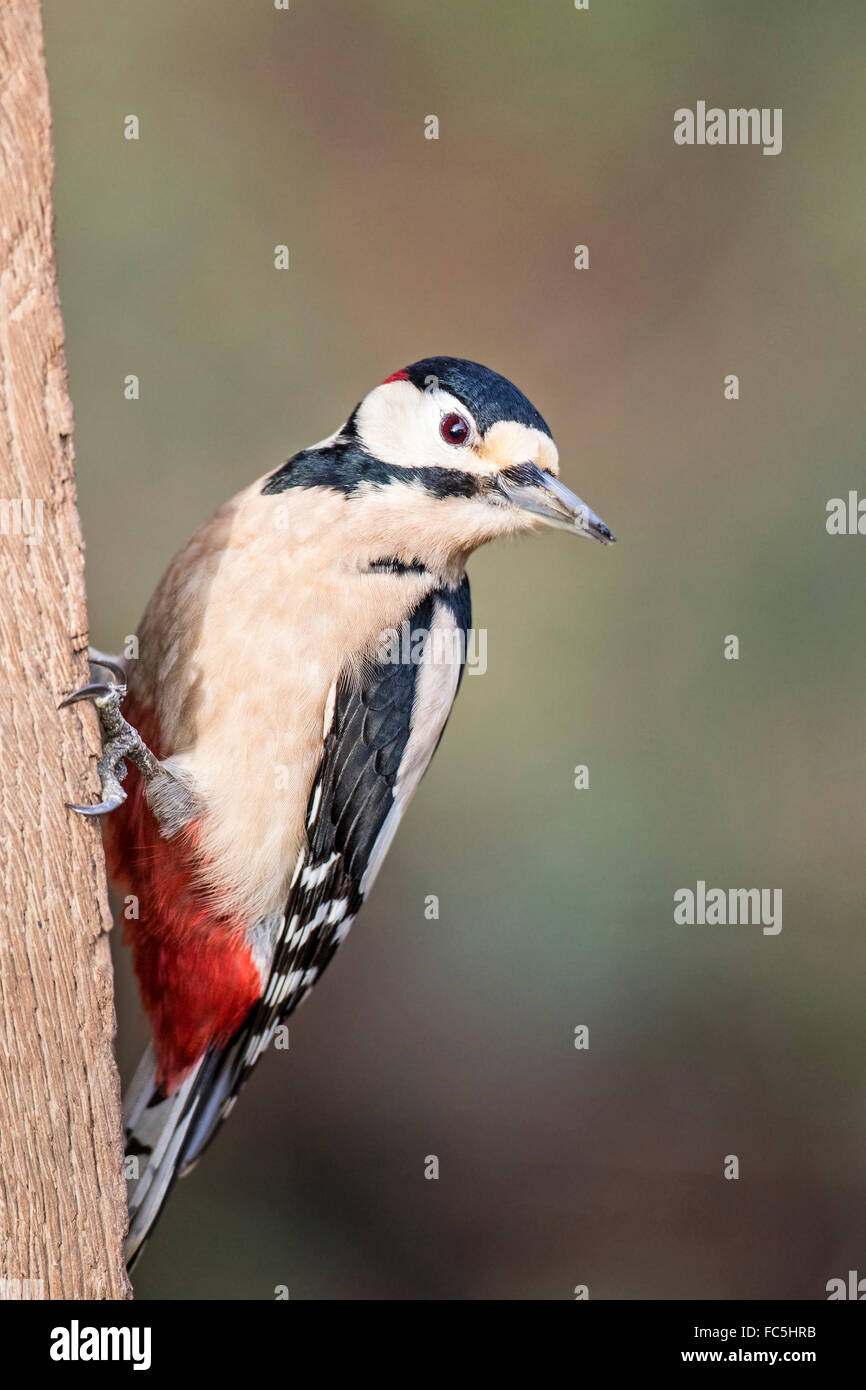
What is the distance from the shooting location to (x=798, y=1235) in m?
3.60

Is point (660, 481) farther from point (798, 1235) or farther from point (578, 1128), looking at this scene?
point (798, 1235)

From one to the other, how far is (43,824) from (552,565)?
8.81 ft

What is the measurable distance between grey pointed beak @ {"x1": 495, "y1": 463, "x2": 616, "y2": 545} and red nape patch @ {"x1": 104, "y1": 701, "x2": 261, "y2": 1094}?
26.4 inches

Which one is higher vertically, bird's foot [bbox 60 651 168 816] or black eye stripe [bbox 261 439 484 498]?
black eye stripe [bbox 261 439 484 498]

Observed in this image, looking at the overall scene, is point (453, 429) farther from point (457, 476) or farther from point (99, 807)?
point (99, 807)

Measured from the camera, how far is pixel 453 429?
2.01 metres

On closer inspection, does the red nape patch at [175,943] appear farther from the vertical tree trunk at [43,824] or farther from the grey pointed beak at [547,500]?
the grey pointed beak at [547,500]

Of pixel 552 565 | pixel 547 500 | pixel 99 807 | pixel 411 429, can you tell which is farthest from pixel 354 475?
pixel 552 565

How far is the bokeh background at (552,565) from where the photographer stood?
366 cm

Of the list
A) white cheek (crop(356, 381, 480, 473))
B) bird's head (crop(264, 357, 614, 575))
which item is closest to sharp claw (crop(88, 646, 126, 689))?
bird's head (crop(264, 357, 614, 575))

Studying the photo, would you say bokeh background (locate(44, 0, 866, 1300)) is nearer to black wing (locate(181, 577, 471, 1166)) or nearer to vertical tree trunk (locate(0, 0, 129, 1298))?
black wing (locate(181, 577, 471, 1166))

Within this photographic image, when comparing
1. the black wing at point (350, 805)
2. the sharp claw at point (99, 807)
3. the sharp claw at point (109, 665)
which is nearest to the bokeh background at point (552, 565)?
the black wing at point (350, 805)

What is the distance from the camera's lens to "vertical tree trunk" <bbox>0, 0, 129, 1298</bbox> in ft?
4.49

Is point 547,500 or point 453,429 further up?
point 453,429
